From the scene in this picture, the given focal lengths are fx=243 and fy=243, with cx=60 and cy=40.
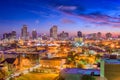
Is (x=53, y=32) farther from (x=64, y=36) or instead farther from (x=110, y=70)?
(x=110, y=70)

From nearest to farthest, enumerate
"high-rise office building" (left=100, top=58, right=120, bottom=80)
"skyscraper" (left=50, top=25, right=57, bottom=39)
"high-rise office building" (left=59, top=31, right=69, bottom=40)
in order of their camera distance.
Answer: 1. "high-rise office building" (left=100, top=58, right=120, bottom=80)
2. "skyscraper" (left=50, top=25, right=57, bottom=39)
3. "high-rise office building" (left=59, top=31, right=69, bottom=40)

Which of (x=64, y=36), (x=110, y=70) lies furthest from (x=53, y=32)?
(x=110, y=70)

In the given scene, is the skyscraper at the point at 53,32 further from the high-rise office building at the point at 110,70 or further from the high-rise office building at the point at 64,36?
the high-rise office building at the point at 110,70

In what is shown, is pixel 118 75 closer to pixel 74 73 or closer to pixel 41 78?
pixel 74 73

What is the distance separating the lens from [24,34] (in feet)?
69.5

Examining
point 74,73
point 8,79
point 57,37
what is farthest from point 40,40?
point 74,73

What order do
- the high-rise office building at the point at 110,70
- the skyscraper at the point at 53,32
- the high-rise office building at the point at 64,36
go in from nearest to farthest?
the high-rise office building at the point at 110,70
the skyscraper at the point at 53,32
the high-rise office building at the point at 64,36

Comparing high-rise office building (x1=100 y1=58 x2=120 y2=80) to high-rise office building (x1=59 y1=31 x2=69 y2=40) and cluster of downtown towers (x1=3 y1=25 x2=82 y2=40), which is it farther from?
high-rise office building (x1=59 y1=31 x2=69 y2=40)

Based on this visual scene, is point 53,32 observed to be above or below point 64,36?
above

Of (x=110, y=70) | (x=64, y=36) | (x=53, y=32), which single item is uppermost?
(x=53, y=32)

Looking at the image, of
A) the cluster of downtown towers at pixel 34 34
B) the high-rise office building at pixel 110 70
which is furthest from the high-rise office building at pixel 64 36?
the high-rise office building at pixel 110 70

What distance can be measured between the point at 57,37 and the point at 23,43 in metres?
3.91

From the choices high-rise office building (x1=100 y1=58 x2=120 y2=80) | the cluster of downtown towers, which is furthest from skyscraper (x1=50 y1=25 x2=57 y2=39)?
high-rise office building (x1=100 y1=58 x2=120 y2=80)

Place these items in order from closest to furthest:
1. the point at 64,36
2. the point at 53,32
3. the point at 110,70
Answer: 1. the point at 110,70
2. the point at 53,32
3. the point at 64,36
